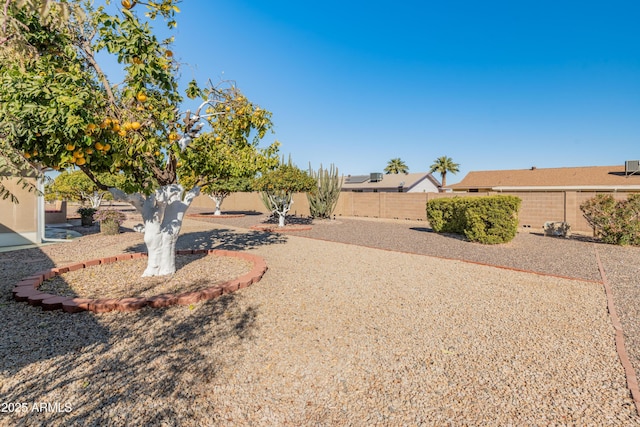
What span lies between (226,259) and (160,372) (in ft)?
14.0

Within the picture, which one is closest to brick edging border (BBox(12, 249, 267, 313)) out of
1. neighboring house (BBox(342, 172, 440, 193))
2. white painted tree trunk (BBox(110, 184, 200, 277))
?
white painted tree trunk (BBox(110, 184, 200, 277))

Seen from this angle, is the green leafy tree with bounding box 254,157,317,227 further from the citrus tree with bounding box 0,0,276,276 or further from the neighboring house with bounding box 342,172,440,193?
the neighboring house with bounding box 342,172,440,193

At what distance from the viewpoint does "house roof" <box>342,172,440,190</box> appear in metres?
39.7

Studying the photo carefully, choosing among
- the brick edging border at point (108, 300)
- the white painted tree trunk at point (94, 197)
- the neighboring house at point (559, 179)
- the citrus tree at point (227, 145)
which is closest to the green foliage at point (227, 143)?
the citrus tree at point (227, 145)

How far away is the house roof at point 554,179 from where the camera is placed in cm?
2408

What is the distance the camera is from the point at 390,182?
41344mm

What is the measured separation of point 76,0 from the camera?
12.8 ft

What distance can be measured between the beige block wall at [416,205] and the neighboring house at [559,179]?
198 inches

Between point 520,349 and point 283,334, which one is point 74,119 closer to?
point 283,334

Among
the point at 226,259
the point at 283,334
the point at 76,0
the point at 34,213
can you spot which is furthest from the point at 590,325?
the point at 34,213

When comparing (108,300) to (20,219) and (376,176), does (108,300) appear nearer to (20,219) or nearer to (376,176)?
(20,219)

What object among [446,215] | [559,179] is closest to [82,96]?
[446,215]

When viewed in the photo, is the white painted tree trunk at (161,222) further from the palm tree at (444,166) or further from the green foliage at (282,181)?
the palm tree at (444,166)

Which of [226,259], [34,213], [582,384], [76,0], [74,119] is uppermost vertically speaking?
[76,0]
